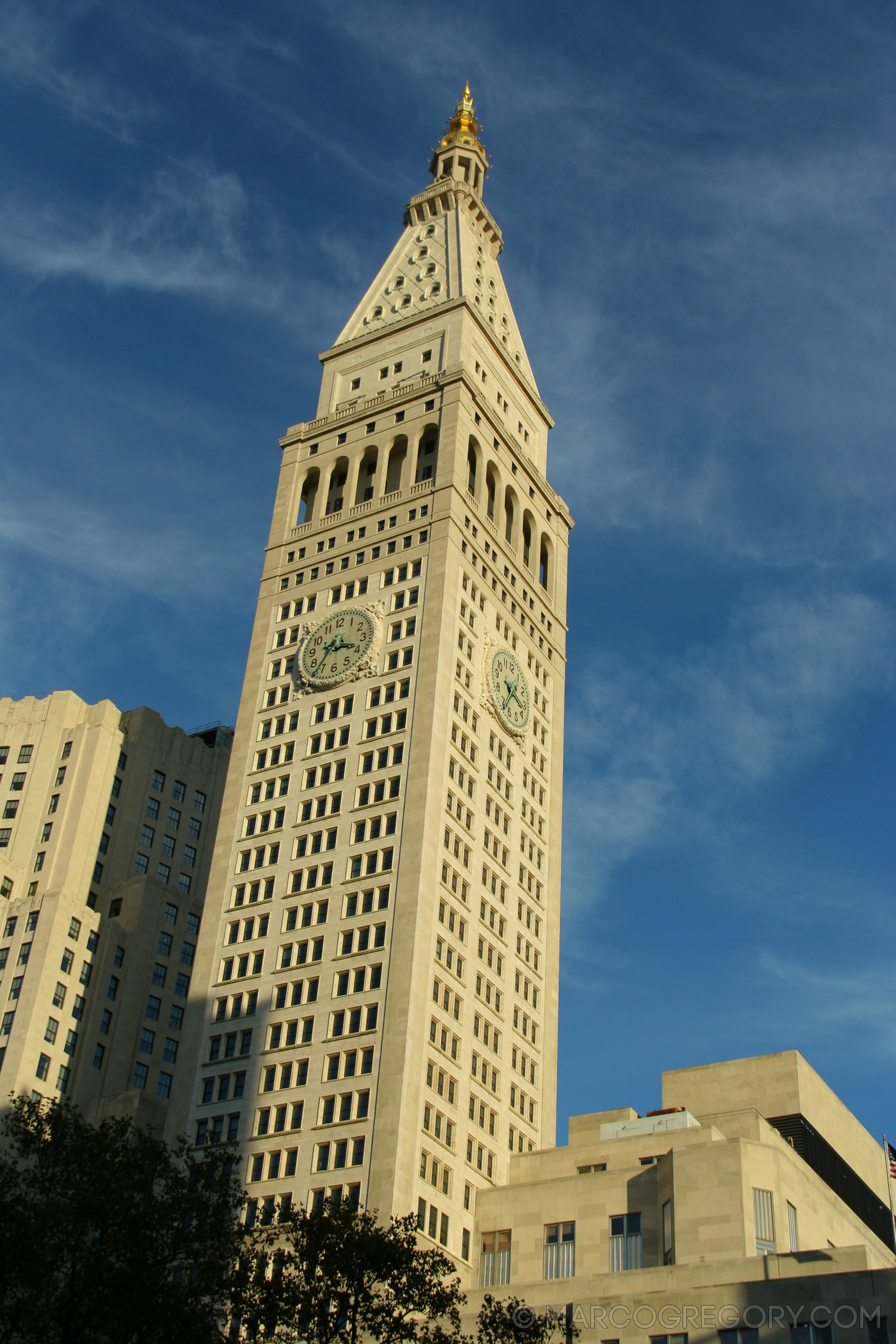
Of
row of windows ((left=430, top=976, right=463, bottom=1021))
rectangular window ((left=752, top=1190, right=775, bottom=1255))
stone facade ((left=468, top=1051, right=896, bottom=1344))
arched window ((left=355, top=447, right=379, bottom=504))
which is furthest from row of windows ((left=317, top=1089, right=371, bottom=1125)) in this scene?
arched window ((left=355, top=447, right=379, bottom=504))

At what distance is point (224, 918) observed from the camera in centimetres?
9800

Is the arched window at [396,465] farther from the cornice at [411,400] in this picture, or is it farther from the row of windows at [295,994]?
the row of windows at [295,994]

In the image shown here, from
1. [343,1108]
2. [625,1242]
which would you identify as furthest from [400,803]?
[625,1242]

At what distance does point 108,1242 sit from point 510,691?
66.5m

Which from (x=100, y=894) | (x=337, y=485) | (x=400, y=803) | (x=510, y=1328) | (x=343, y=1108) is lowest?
(x=510, y=1328)

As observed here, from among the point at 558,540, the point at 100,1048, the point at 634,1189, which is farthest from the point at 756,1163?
the point at 558,540

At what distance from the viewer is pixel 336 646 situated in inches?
4213

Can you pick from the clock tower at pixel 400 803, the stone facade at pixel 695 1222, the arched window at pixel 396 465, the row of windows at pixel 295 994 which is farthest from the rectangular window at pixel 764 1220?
the arched window at pixel 396 465

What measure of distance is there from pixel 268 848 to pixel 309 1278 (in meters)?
48.7

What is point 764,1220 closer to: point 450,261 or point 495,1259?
point 495,1259

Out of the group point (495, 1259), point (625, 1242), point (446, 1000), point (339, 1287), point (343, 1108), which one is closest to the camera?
point (339, 1287)

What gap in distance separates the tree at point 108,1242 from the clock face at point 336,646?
178 feet

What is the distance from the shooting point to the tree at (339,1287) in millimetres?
51281

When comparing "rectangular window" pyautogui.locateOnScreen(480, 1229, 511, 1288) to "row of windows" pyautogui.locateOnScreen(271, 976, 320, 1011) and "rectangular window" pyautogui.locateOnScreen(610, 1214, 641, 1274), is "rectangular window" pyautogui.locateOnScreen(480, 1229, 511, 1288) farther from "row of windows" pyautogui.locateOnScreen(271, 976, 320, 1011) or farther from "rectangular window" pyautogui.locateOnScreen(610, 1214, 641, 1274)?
"row of windows" pyautogui.locateOnScreen(271, 976, 320, 1011)
